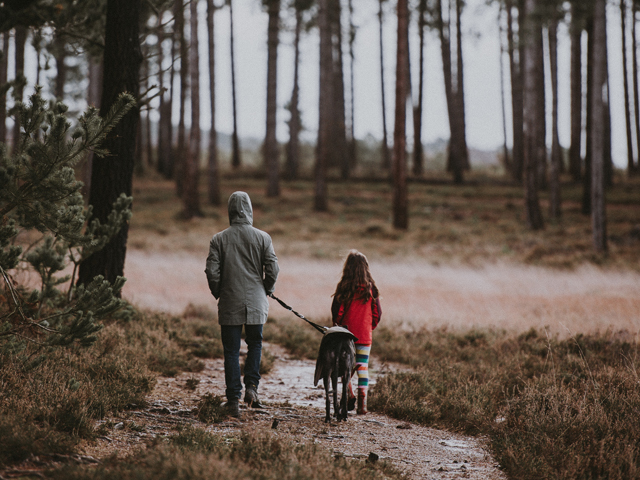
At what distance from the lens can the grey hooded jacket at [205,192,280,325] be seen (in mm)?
4895

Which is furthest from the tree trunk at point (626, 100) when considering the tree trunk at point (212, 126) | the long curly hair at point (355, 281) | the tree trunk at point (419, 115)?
the long curly hair at point (355, 281)

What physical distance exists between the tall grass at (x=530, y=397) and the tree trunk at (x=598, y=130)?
1007cm

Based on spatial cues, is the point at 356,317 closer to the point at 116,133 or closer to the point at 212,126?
the point at 116,133

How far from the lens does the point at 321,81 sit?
22.5m

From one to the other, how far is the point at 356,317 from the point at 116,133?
3.80 m

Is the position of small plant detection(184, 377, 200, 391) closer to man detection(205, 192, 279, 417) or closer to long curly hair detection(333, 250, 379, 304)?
man detection(205, 192, 279, 417)

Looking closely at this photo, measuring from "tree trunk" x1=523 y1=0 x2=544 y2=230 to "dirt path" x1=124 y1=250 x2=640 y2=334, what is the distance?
580 cm

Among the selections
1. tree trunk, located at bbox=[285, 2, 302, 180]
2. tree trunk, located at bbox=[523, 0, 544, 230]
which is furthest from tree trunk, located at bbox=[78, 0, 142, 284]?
tree trunk, located at bbox=[285, 2, 302, 180]

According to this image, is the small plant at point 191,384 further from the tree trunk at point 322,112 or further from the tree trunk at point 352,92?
the tree trunk at point 352,92

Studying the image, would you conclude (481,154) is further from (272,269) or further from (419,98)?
(272,269)

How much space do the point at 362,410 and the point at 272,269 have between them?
167 centimetres

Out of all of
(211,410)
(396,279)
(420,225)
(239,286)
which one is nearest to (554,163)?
(420,225)

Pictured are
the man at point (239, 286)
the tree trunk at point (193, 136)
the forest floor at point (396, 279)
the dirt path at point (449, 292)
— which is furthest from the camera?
the tree trunk at point (193, 136)

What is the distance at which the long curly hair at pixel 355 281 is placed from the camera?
17.1 feet
